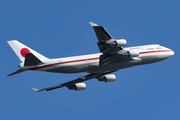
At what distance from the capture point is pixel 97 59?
51969mm

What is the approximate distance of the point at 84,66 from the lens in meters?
50.9

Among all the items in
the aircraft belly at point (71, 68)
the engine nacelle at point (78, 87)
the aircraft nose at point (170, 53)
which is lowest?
the engine nacelle at point (78, 87)

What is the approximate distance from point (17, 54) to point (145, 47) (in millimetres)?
21191

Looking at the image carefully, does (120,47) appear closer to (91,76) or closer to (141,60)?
(141,60)

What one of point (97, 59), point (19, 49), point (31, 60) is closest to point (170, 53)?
point (97, 59)

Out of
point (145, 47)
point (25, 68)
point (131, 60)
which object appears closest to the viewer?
point (25, 68)

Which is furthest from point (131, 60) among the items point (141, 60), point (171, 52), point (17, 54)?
point (17, 54)

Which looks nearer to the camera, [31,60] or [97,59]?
[31,60]

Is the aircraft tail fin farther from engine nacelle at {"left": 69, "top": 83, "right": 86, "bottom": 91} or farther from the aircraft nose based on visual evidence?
the aircraft nose

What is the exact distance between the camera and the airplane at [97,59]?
46.9m

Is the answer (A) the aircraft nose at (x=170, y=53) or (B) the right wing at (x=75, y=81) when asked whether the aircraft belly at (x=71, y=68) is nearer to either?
(B) the right wing at (x=75, y=81)

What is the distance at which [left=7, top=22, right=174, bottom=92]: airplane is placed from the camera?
46875 mm

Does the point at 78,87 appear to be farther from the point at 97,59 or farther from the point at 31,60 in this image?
the point at 31,60

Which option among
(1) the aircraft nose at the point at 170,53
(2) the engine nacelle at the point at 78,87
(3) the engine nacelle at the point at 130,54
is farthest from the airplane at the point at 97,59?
(2) the engine nacelle at the point at 78,87
